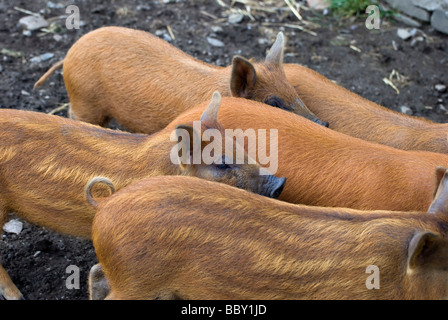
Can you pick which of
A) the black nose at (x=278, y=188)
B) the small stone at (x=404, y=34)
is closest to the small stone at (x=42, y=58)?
A: the black nose at (x=278, y=188)

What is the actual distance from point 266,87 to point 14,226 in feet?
7.18

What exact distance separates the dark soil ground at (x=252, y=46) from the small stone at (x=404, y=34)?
57mm

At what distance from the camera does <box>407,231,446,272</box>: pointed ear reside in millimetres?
2722

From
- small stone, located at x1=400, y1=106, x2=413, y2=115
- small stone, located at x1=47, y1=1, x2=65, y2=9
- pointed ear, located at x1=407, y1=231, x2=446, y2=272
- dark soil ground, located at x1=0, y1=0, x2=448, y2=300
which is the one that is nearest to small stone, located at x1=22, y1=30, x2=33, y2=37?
dark soil ground, located at x1=0, y1=0, x2=448, y2=300

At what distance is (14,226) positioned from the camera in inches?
177

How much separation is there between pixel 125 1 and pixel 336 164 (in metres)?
4.28

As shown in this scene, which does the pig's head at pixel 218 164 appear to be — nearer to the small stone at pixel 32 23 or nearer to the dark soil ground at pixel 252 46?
the dark soil ground at pixel 252 46

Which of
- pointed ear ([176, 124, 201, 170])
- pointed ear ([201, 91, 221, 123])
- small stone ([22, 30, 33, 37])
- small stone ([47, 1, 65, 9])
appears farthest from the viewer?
small stone ([47, 1, 65, 9])

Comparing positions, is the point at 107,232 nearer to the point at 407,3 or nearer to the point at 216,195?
the point at 216,195

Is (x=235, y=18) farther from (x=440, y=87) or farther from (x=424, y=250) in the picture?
(x=424, y=250)

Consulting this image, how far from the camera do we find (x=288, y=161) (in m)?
3.73

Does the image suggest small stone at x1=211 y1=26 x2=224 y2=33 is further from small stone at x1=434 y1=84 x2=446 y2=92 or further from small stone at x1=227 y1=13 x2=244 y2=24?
small stone at x1=434 y1=84 x2=446 y2=92

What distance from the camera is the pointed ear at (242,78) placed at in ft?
14.5

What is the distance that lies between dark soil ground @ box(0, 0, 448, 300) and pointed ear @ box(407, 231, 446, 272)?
10.9 feet
